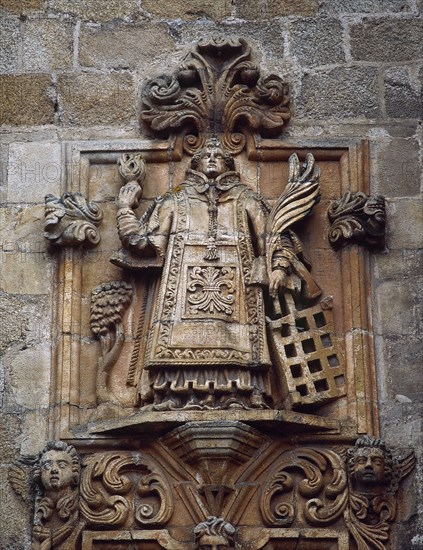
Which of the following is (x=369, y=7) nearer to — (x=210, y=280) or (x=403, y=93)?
(x=403, y=93)

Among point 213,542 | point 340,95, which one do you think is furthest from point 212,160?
point 213,542

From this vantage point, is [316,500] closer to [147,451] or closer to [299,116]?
[147,451]

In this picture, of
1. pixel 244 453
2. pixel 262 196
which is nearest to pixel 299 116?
pixel 262 196

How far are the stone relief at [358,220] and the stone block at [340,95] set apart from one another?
18.4 inches

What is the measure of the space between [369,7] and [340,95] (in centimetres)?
50

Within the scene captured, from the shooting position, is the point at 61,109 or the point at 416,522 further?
the point at 61,109

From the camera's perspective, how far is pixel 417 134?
8336 mm

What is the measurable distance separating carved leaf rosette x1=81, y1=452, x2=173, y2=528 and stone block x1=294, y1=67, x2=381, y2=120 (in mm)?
1890

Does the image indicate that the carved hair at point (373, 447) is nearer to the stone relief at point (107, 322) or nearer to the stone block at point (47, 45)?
the stone relief at point (107, 322)

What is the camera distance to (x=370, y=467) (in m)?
7.59

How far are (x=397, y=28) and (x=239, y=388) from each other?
2038mm

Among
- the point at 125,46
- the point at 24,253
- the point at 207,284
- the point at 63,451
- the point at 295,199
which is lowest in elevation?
the point at 63,451

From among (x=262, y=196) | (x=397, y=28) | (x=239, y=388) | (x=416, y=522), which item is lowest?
(x=416, y=522)

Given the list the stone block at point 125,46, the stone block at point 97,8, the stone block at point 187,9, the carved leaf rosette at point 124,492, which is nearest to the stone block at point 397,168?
the stone block at point 187,9
